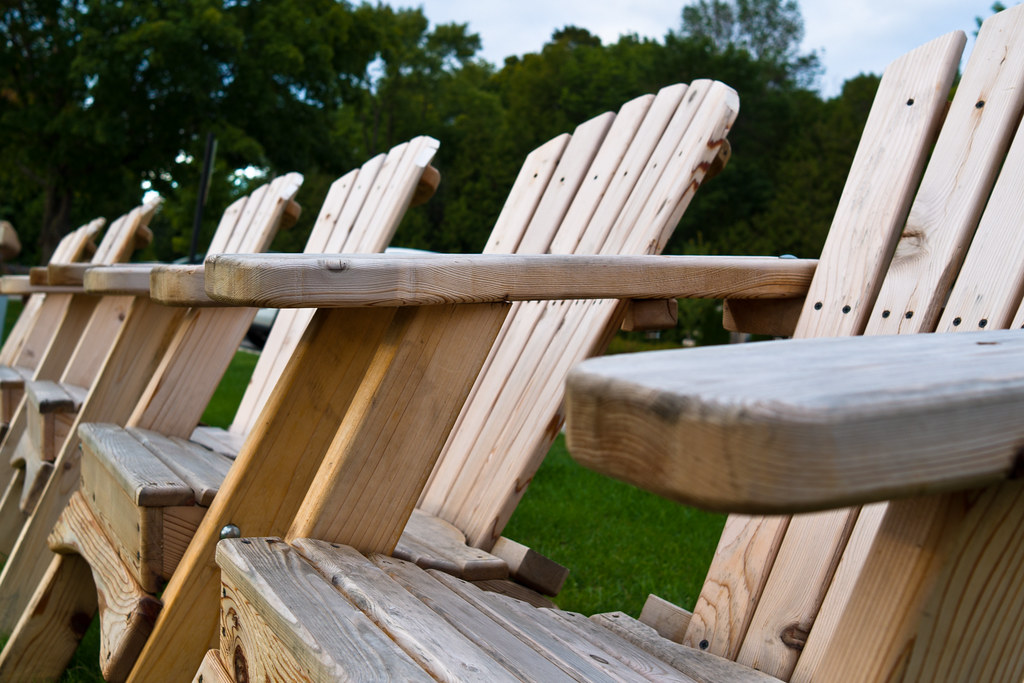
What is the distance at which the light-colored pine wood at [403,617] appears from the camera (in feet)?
3.24

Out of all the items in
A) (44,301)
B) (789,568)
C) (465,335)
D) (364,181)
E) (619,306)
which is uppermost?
(364,181)

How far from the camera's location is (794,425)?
48 centimetres

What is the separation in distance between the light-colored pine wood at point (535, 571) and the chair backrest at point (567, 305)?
16 centimetres

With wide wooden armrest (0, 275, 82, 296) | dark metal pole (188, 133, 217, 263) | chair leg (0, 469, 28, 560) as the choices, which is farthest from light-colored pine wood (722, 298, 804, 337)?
dark metal pole (188, 133, 217, 263)

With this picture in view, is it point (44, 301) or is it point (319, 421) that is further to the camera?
point (44, 301)

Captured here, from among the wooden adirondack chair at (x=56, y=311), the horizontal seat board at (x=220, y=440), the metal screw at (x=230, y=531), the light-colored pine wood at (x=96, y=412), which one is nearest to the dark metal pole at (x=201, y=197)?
the wooden adirondack chair at (x=56, y=311)

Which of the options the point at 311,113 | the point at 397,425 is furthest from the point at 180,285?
the point at 311,113

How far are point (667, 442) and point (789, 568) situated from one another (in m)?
1.09

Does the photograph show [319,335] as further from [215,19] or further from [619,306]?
[215,19]

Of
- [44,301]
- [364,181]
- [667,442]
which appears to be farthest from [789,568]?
[44,301]

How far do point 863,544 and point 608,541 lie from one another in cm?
250

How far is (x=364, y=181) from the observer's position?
3.42 m

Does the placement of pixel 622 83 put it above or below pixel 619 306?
above

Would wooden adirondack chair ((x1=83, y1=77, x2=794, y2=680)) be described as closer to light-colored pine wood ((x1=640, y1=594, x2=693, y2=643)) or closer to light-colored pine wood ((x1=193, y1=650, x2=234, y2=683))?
light-colored pine wood ((x1=193, y1=650, x2=234, y2=683))
